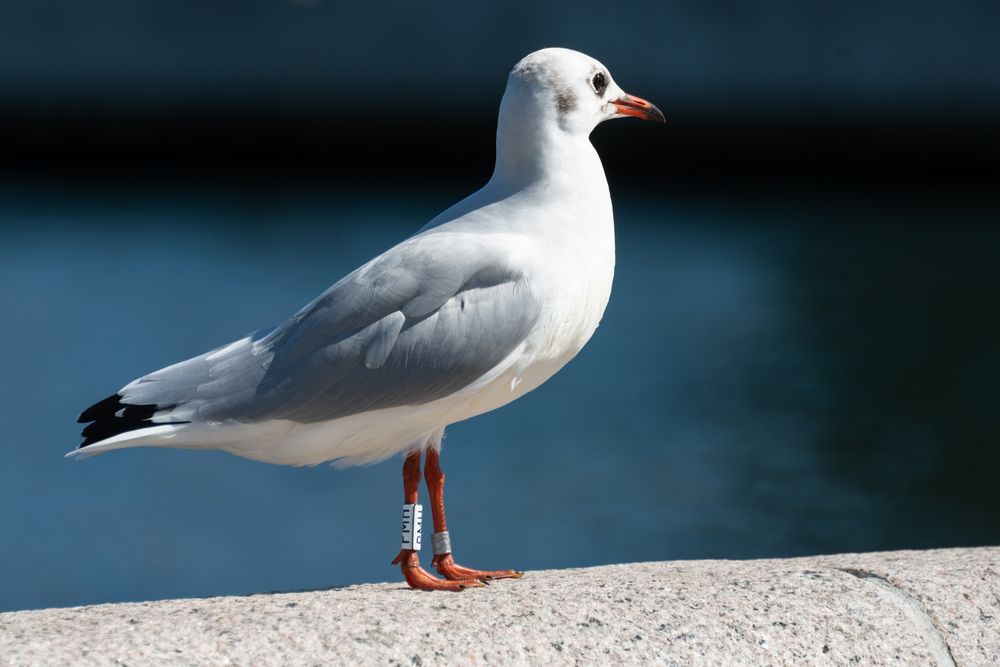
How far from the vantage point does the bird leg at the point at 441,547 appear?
3.59 meters

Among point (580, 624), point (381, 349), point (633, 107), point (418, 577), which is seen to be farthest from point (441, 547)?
point (633, 107)

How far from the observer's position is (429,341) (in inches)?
137

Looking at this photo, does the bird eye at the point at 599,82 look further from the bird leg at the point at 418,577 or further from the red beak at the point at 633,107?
the bird leg at the point at 418,577

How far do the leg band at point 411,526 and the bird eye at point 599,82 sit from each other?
3.86 feet

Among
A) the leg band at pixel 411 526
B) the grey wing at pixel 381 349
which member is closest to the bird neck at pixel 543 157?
the grey wing at pixel 381 349

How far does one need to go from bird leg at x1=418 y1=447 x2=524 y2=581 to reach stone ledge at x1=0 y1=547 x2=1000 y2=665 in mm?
256

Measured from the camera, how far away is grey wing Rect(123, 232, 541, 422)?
345 cm

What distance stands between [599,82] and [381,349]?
0.92 m

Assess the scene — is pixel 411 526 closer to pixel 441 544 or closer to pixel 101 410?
pixel 441 544

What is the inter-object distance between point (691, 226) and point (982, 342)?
19.5 ft

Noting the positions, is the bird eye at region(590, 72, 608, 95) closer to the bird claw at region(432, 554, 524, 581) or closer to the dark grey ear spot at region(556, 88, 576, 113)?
the dark grey ear spot at region(556, 88, 576, 113)

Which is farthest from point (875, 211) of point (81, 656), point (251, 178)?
point (81, 656)

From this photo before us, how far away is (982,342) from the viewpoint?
1309 cm

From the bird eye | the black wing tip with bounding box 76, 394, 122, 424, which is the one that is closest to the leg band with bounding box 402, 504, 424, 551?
the black wing tip with bounding box 76, 394, 122, 424
